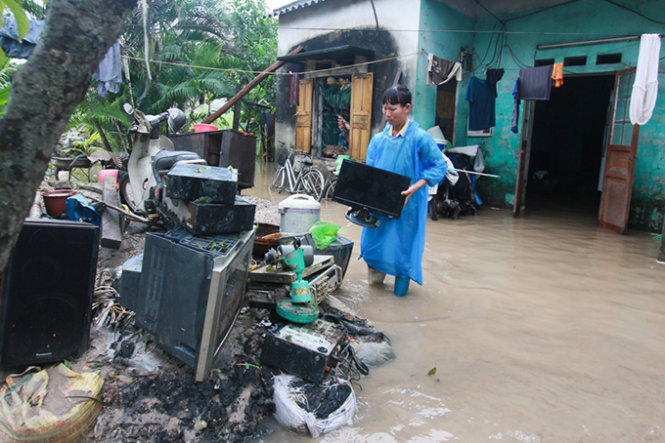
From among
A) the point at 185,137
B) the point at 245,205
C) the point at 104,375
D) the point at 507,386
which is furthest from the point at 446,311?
the point at 185,137

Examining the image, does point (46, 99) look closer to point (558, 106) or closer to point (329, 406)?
point (329, 406)

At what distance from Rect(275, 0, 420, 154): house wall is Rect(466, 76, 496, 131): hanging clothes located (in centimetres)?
127

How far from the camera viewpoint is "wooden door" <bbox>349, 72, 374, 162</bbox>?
32.1 ft

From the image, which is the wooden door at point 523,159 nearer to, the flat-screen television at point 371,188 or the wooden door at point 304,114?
the wooden door at point 304,114

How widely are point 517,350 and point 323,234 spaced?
5.96 feet

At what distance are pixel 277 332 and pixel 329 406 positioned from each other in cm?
52

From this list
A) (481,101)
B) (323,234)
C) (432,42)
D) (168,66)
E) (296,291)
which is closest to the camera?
(296,291)

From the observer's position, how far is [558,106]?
13203mm

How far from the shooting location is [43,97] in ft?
3.47

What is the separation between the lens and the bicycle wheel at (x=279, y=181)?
1141 cm

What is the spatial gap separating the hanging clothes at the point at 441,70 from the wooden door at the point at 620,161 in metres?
2.75

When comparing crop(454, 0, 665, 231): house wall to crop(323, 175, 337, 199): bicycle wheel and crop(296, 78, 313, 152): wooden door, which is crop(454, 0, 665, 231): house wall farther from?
crop(296, 78, 313, 152): wooden door

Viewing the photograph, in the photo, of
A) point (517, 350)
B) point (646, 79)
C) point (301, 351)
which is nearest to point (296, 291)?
point (301, 351)

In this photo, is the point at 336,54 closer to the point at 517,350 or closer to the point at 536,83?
the point at 536,83
